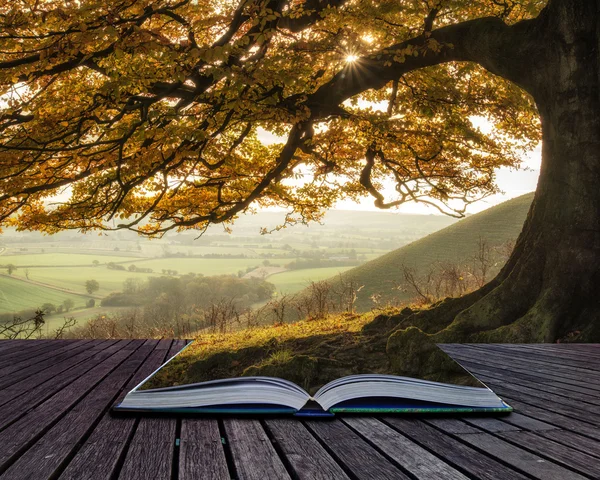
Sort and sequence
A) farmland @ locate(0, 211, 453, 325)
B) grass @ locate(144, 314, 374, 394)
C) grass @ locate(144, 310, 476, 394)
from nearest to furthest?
grass @ locate(144, 310, 476, 394) → grass @ locate(144, 314, 374, 394) → farmland @ locate(0, 211, 453, 325)

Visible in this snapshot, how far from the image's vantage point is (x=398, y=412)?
72.9 inches

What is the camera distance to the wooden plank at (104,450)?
4.31 ft

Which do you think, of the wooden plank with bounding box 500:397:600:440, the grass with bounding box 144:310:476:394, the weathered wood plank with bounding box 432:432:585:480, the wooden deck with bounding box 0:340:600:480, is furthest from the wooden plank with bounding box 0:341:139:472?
the wooden plank with bounding box 500:397:600:440

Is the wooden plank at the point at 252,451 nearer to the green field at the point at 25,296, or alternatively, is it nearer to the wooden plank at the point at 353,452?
the wooden plank at the point at 353,452

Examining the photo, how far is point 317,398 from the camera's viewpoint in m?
1.95

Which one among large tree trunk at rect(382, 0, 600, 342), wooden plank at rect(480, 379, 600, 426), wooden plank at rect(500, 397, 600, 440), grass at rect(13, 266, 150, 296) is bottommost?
grass at rect(13, 266, 150, 296)

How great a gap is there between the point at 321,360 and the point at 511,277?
2.46 metres

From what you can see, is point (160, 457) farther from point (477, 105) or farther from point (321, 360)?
point (477, 105)

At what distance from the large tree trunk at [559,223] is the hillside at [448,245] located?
17.0 metres

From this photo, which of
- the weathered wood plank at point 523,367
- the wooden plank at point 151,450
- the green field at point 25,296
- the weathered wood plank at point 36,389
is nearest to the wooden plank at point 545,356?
the weathered wood plank at point 523,367

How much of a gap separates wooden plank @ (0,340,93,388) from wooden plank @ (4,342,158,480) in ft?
2.12

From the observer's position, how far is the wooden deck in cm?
133

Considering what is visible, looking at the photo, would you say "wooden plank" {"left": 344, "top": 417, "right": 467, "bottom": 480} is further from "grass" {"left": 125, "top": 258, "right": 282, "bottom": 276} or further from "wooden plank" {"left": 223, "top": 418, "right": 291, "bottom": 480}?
"grass" {"left": 125, "top": 258, "right": 282, "bottom": 276}

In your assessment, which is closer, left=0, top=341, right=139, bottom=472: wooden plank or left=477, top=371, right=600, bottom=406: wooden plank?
left=0, top=341, right=139, bottom=472: wooden plank
